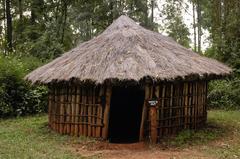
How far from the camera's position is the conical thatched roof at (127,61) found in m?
11.0

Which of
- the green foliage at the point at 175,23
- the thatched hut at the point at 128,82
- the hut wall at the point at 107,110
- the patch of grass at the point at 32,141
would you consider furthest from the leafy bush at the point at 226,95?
the green foliage at the point at 175,23

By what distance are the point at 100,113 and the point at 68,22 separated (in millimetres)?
18410

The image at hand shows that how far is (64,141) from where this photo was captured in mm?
11586

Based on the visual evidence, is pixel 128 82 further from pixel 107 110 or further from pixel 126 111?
pixel 126 111

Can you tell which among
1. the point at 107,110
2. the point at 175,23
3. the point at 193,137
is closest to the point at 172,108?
the point at 193,137

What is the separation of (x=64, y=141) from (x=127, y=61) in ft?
9.26

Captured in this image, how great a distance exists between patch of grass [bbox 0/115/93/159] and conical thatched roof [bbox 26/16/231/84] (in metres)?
1.63

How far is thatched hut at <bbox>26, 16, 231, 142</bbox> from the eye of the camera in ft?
36.5

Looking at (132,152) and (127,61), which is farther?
(127,61)

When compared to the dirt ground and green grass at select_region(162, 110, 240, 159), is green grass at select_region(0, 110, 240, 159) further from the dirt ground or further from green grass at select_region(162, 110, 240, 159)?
the dirt ground

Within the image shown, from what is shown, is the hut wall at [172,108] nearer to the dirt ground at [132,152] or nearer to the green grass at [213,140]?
the green grass at [213,140]

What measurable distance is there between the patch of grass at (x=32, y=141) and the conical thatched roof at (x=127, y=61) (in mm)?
1625

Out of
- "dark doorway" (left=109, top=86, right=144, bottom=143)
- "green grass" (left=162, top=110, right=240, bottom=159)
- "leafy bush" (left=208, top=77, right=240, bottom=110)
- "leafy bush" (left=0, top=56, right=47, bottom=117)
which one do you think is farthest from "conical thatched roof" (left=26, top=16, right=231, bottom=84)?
"leafy bush" (left=208, top=77, right=240, bottom=110)

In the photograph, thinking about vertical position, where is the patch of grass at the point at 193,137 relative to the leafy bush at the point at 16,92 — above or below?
below
